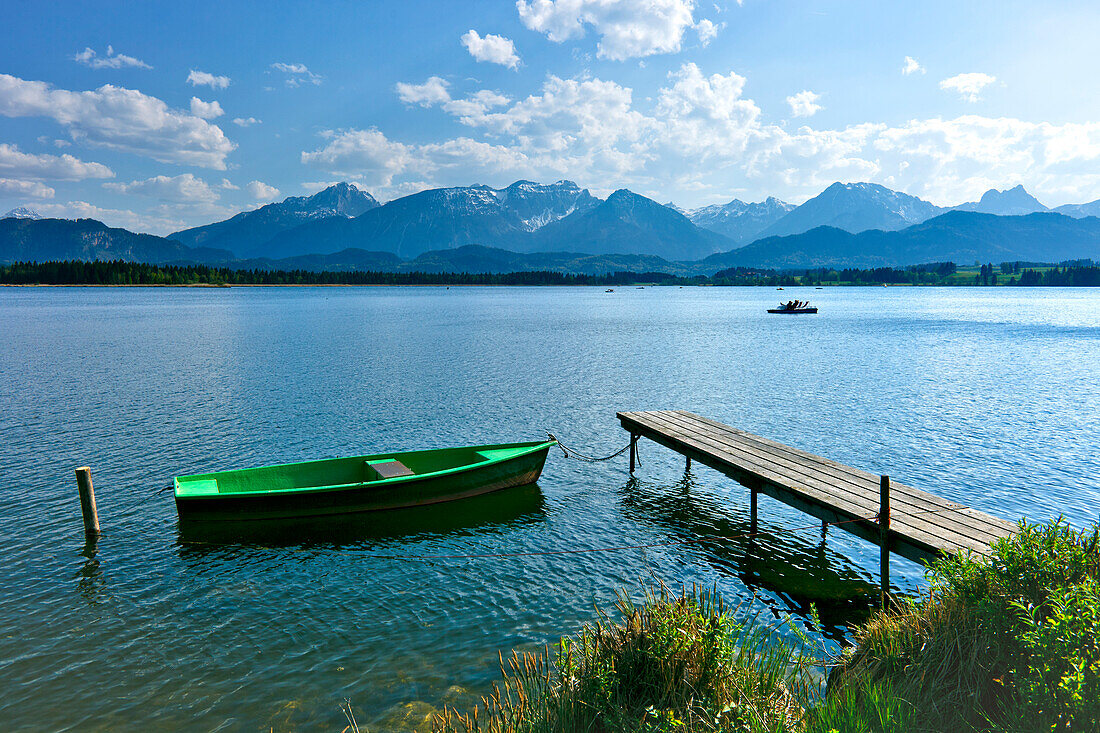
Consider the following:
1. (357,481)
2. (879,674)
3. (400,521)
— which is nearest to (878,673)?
(879,674)

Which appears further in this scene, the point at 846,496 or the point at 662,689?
the point at 846,496

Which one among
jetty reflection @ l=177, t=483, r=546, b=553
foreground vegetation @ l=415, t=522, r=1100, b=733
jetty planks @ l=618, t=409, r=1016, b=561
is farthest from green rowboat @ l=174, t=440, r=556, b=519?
foreground vegetation @ l=415, t=522, r=1100, b=733

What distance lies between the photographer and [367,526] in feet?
66.2

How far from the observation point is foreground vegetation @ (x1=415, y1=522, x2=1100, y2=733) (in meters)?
7.23

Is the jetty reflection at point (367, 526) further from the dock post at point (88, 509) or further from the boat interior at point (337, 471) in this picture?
the dock post at point (88, 509)

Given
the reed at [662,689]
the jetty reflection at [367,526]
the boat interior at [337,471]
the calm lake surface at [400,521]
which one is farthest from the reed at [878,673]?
the boat interior at [337,471]

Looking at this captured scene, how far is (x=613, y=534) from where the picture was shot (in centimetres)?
1956

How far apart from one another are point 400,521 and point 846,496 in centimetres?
1379

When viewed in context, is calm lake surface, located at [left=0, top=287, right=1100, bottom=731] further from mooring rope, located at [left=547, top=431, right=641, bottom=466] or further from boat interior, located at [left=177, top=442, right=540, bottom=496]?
boat interior, located at [left=177, top=442, right=540, bottom=496]

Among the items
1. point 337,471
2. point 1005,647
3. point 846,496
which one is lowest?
point 337,471

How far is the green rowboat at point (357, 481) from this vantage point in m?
19.2

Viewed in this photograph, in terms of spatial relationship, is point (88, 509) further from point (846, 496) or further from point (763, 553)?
point (846, 496)

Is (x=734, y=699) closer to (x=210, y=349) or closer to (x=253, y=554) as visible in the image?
(x=253, y=554)

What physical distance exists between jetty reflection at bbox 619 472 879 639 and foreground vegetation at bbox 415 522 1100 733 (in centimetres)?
602
